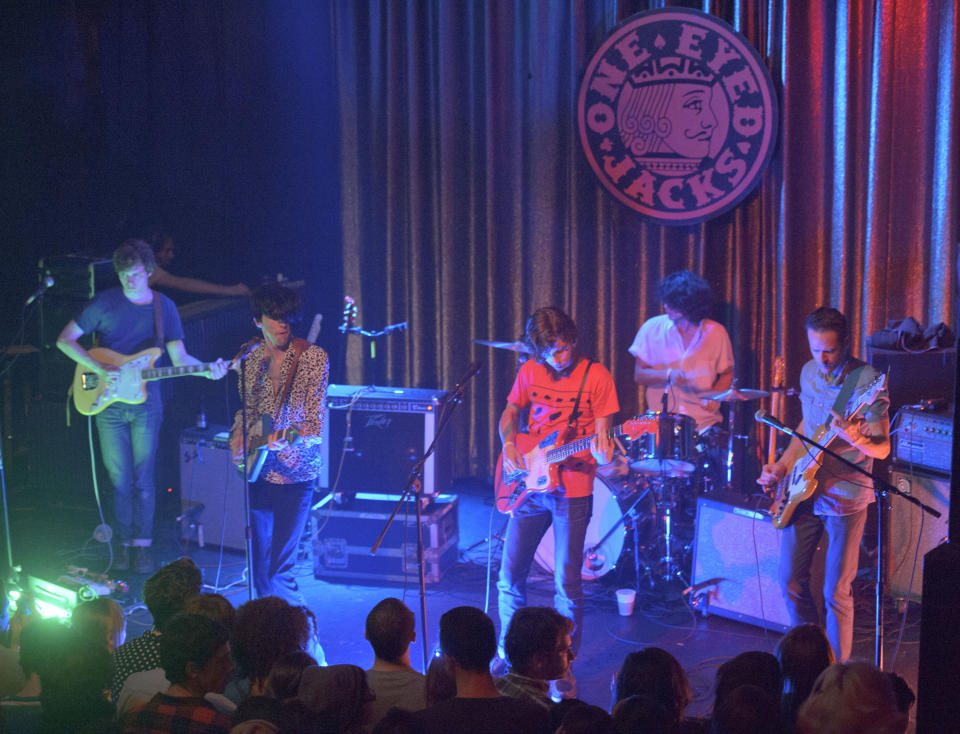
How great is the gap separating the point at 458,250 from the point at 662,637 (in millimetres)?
4238

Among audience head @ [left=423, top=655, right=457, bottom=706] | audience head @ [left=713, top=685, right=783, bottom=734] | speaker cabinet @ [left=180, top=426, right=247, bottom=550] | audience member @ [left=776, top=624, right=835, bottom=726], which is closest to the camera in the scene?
audience head @ [left=713, top=685, right=783, bottom=734]

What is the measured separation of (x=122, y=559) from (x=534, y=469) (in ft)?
11.4

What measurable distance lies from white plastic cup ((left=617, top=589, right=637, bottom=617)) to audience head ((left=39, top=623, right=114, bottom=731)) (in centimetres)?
382

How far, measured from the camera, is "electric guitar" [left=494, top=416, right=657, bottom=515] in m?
5.30

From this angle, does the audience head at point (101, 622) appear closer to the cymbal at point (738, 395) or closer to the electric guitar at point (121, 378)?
the electric guitar at point (121, 378)

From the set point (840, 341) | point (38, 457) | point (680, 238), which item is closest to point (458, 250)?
point (680, 238)

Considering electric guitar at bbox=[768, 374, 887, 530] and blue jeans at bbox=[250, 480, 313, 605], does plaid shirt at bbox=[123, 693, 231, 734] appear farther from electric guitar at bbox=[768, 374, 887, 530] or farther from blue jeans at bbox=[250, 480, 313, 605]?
electric guitar at bbox=[768, 374, 887, 530]

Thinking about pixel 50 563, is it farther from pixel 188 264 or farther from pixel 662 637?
pixel 662 637

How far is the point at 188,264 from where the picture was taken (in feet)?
31.4

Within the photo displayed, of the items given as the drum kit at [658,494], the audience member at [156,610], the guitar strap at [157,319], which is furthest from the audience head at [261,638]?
the guitar strap at [157,319]

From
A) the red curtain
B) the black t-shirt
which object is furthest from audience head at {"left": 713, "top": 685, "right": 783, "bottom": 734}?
the red curtain

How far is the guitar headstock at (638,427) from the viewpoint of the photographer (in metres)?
6.07

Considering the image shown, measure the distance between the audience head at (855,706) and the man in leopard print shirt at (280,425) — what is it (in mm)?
3226

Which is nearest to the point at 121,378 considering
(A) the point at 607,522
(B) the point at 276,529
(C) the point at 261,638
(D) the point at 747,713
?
(B) the point at 276,529
